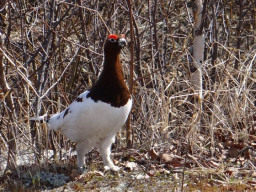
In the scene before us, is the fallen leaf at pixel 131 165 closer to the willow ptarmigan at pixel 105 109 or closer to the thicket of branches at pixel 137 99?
the willow ptarmigan at pixel 105 109

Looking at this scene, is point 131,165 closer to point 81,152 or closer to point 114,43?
point 81,152

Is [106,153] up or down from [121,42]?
down

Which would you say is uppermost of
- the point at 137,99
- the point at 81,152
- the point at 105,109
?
the point at 105,109

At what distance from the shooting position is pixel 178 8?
9.11 metres

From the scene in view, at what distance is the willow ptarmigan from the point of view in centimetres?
492

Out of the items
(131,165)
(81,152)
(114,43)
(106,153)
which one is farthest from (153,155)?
(114,43)

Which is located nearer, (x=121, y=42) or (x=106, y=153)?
(x=121, y=42)

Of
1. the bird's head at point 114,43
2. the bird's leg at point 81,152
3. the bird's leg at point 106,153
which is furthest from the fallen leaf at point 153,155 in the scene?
the bird's head at point 114,43

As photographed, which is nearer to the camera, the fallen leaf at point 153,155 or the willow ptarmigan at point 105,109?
the willow ptarmigan at point 105,109

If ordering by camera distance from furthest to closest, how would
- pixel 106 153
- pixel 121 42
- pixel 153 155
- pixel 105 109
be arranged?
pixel 153 155, pixel 106 153, pixel 121 42, pixel 105 109

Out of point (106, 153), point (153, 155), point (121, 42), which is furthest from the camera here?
point (153, 155)

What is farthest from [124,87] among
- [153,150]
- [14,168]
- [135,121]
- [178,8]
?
[178,8]

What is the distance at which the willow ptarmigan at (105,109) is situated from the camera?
16.1 feet

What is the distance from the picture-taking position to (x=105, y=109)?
490 centimetres
